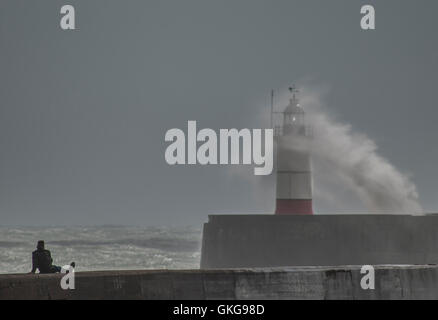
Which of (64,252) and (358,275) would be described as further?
(64,252)

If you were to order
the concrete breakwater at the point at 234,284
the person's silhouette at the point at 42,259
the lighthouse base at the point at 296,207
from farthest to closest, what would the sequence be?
the lighthouse base at the point at 296,207 → the person's silhouette at the point at 42,259 → the concrete breakwater at the point at 234,284

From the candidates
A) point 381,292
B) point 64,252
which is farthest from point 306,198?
point 64,252

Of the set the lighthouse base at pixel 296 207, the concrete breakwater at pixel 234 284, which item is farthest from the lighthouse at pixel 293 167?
the concrete breakwater at pixel 234 284

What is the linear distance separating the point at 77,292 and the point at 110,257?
48314 mm

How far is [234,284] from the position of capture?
14.8 metres

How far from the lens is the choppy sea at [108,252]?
182 feet

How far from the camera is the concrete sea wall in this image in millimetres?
33375

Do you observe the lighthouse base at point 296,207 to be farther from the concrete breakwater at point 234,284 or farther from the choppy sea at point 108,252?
the concrete breakwater at point 234,284

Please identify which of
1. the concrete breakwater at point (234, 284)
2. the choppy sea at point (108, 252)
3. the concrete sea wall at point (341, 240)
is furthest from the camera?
the choppy sea at point (108, 252)

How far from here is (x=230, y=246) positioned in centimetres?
3522

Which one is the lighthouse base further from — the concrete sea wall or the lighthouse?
the concrete sea wall

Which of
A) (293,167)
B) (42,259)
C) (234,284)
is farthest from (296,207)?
(234,284)

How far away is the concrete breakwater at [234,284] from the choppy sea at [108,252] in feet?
111
